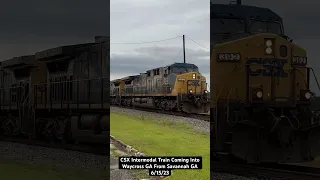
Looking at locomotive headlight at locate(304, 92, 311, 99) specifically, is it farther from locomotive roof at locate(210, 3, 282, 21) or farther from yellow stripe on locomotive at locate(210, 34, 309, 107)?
locomotive roof at locate(210, 3, 282, 21)

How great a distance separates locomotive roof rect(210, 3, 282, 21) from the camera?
5.25 meters

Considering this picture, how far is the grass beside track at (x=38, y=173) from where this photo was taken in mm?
5105

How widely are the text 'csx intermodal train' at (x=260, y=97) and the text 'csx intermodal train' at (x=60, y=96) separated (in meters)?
1.88

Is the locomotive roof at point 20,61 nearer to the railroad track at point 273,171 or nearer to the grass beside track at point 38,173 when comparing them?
the grass beside track at point 38,173

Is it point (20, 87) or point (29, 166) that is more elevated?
point (20, 87)

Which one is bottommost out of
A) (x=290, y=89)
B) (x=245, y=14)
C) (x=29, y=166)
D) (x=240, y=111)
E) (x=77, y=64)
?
(x=29, y=166)

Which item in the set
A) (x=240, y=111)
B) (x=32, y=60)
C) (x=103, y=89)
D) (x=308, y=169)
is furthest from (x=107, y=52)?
(x=308, y=169)

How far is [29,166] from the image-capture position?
5512 mm

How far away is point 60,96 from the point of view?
6.00 m

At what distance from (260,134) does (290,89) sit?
88 centimetres

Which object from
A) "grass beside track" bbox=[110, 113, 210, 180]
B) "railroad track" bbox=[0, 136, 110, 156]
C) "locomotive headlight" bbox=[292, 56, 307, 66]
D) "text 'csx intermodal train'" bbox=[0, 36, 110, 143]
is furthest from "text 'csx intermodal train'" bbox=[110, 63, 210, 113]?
"locomotive headlight" bbox=[292, 56, 307, 66]

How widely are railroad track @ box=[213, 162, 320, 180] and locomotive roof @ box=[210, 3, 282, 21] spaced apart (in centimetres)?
230

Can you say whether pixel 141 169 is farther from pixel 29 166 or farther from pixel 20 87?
pixel 20 87

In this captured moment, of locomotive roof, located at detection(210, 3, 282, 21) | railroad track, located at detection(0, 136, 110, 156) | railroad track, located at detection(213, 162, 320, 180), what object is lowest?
railroad track, located at detection(213, 162, 320, 180)
